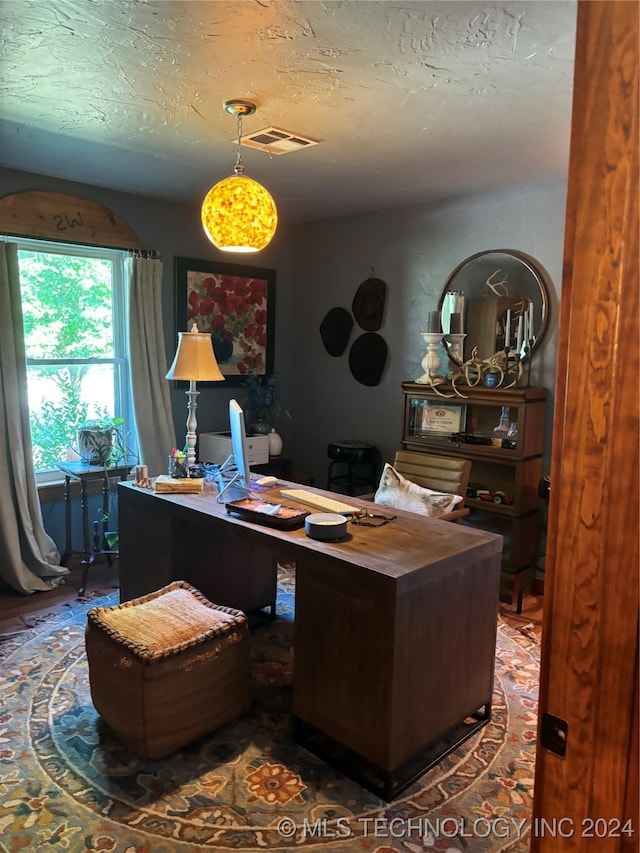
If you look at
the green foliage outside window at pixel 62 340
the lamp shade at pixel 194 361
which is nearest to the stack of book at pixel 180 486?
the lamp shade at pixel 194 361

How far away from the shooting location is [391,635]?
6.49ft

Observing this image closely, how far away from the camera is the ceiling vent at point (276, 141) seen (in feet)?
9.36

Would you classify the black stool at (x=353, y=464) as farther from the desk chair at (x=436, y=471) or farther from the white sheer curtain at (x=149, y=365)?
the white sheer curtain at (x=149, y=365)

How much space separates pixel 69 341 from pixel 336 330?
6.45 feet

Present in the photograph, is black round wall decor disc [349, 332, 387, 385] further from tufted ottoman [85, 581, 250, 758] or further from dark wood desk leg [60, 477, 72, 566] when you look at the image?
tufted ottoman [85, 581, 250, 758]

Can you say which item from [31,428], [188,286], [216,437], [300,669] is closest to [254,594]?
[300,669]

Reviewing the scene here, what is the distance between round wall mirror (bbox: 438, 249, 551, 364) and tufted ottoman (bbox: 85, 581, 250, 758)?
2435 millimetres

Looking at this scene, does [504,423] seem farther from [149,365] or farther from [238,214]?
[149,365]

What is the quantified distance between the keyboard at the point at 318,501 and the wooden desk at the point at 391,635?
0.21 m

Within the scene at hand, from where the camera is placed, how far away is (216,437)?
457 cm

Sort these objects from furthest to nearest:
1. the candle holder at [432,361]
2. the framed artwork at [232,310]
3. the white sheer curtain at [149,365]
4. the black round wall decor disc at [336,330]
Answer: the black round wall decor disc at [336,330], the framed artwork at [232,310], the white sheer curtain at [149,365], the candle holder at [432,361]

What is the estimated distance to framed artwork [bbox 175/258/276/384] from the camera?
4527 millimetres

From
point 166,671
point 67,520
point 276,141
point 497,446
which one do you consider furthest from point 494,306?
point 67,520

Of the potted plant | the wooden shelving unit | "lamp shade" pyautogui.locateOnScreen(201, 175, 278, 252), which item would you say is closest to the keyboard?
"lamp shade" pyautogui.locateOnScreen(201, 175, 278, 252)
